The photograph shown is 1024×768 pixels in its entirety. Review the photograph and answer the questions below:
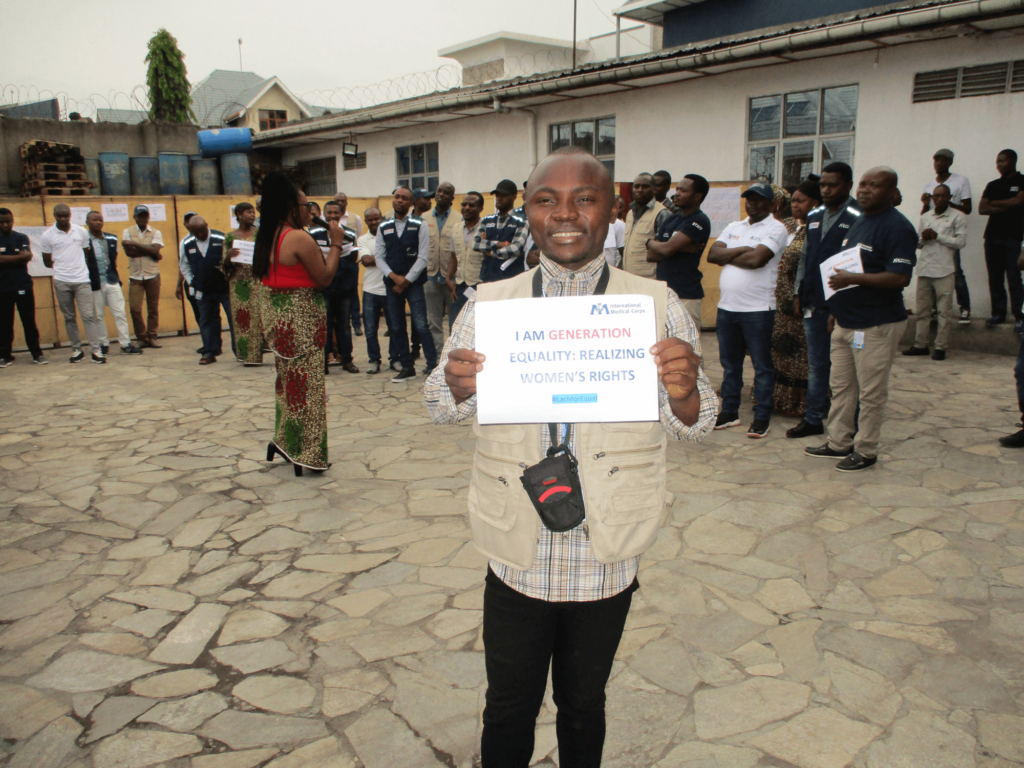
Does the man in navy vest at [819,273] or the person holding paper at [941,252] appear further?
the person holding paper at [941,252]

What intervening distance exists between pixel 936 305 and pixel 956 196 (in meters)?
1.43

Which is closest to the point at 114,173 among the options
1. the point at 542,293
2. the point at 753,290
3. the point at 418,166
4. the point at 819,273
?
the point at 418,166

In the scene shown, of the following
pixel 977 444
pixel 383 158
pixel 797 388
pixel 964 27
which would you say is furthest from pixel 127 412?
pixel 383 158

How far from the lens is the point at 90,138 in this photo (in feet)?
58.2

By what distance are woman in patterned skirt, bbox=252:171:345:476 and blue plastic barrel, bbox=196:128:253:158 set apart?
46.8 ft

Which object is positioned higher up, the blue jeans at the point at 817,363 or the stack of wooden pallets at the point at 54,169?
the stack of wooden pallets at the point at 54,169

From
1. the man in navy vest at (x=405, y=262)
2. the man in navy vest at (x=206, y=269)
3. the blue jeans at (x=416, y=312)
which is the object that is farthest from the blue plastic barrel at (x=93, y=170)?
the blue jeans at (x=416, y=312)

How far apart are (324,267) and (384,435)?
6.69ft

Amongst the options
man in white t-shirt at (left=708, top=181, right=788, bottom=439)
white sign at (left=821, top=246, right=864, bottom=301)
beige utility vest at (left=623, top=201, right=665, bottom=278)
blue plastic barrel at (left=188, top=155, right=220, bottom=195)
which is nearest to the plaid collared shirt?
white sign at (left=821, top=246, right=864, bottom=301)

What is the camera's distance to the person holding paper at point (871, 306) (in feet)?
15.9

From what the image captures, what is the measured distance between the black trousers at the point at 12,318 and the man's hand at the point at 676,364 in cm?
1097

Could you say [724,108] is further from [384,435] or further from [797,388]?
[384,435]

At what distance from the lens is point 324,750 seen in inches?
102

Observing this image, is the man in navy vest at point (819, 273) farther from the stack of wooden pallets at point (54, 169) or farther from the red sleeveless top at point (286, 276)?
the stack of wooden pallets at point (54, 169)
